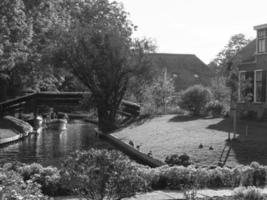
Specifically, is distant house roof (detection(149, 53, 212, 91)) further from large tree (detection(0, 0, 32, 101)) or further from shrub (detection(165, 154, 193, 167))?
shrub (detection(165, 154, 193, 167))

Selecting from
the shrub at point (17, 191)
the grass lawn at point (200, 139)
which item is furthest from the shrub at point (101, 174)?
the grass lawn at point (200, 139)

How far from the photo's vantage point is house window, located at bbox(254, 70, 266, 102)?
1092 inches

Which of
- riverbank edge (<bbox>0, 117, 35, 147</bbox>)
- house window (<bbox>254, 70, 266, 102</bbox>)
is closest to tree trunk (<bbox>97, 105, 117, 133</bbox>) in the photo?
riverbank edge (<bbox>0, 117, 35, 147</bbox>)

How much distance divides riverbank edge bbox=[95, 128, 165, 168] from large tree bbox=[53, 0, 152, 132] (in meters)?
2.67

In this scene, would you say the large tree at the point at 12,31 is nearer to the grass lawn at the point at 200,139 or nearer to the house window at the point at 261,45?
the grass lawn at the point at 200,139

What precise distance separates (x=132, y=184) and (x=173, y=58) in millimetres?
59731

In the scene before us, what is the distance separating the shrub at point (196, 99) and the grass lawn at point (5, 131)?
12.2 meters

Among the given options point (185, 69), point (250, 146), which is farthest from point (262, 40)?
point (185, 69)

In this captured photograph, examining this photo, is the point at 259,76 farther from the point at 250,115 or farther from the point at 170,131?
the point at 170,131

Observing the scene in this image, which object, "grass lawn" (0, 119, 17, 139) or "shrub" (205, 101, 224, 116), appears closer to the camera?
"grass lawn" (0, 119, 17, 139)

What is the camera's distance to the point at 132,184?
643 centimetres

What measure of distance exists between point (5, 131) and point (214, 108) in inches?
575

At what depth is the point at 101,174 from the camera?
635cm

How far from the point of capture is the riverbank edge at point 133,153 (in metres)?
16.9
